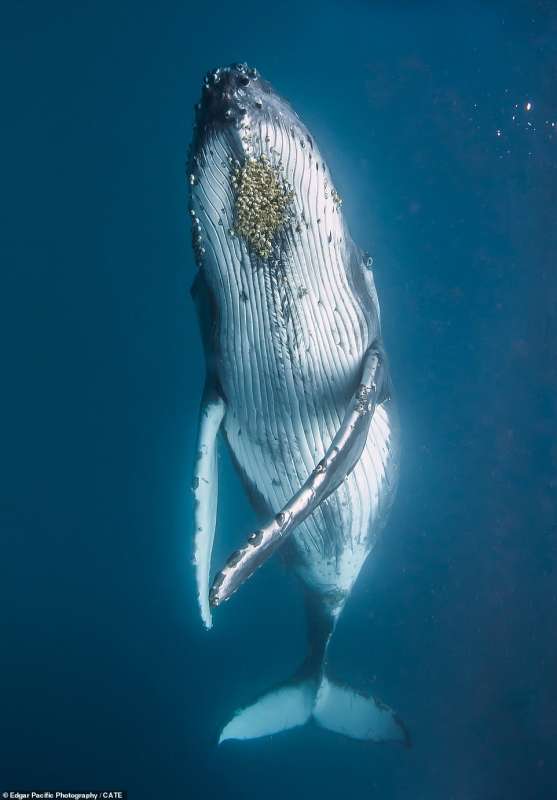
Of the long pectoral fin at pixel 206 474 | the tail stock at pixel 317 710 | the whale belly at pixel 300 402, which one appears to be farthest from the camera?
the tail stock at pixel 317 710

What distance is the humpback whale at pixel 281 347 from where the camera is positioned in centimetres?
429

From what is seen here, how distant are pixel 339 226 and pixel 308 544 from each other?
3547 mm

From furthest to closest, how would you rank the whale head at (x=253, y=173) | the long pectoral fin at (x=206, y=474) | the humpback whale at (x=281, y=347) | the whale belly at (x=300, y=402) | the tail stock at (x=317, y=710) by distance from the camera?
the tail stock at (x=317, y=710) → the long pectoral fin at (x=206, y=474) → the whale belly at (x=300, y=402) → the humpback whale at (x=281, y=347) → the whale head at (x=253, y=173)

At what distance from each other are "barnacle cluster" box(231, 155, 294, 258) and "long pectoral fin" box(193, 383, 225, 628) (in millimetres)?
1759

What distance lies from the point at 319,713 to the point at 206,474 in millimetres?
5008

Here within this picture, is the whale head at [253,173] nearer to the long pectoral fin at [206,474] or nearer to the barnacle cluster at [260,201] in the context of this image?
the barnacle cluster at [260,201]

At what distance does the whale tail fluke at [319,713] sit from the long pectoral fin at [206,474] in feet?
13.3

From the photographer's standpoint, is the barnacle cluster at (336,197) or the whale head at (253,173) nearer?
the whale head at (253,173)

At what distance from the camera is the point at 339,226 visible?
502cm

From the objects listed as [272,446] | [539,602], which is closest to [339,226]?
[272,446]

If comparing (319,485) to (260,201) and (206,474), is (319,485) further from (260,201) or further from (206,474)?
(260,201)

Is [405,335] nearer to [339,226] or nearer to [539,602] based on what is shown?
[539,602]

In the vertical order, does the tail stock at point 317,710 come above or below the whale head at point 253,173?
below

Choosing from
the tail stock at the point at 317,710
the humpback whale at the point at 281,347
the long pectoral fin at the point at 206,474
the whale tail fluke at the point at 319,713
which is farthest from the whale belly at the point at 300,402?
the whale tail fluke at the point at 319,713
